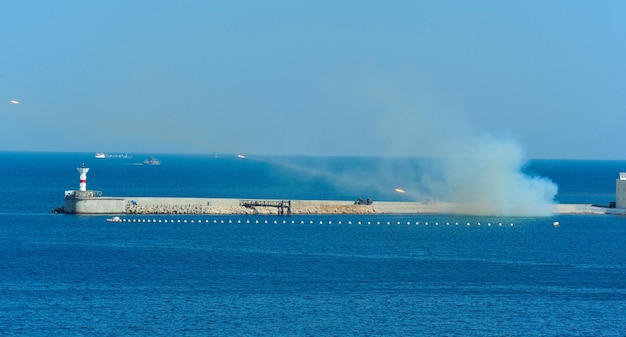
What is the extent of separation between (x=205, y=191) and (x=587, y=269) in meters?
102

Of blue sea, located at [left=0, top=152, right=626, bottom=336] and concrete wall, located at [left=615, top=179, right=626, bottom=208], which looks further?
concrete wall, located at [left=615, top=179, right=626, bottom=208]

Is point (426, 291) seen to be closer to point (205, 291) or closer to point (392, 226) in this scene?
point (205, 291)

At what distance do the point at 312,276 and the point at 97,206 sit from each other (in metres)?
43.2

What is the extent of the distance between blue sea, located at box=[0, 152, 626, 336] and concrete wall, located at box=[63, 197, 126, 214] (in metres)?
2.16

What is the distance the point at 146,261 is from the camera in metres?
75.4

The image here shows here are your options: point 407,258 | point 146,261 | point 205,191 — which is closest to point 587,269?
point 407,258

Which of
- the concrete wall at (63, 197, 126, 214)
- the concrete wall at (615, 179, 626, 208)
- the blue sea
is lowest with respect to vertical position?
the blue sea

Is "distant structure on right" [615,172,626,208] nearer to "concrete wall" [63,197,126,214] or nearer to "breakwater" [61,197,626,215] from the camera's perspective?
"breakwater" [61,197,626,215]

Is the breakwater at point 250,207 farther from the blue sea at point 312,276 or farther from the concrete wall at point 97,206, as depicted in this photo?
the blue sea at point 312,276

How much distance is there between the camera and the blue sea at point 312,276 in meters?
54.5

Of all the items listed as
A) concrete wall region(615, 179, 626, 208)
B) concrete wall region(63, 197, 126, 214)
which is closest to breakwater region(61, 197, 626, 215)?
concrete wall region(63, 197, 126, 214)

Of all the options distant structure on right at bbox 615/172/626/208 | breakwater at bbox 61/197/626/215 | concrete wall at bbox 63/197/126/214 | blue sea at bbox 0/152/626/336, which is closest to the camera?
blue sea at bbox 0/152/626/336

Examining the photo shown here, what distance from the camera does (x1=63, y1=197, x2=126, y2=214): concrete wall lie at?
106438 mm

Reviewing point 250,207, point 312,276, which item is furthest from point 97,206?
point 312,276
